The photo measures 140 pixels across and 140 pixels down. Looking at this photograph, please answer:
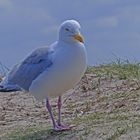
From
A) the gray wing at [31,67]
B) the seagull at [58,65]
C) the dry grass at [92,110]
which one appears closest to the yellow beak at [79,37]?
the seagull at [58,65]

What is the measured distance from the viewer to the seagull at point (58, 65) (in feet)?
26.5

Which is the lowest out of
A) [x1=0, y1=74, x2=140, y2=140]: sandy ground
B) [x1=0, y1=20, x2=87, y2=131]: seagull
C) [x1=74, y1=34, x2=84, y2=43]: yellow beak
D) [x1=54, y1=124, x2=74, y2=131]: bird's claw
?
[x1=54, y1=124, x2=74, y2=131]: bird's claw

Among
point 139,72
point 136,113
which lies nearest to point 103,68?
point 139,72

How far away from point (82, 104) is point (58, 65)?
2429mm

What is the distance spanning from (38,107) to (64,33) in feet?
9.58

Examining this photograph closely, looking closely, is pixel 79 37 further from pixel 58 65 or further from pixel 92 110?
pixel 92 110

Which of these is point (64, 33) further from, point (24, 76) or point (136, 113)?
point (136, 113)

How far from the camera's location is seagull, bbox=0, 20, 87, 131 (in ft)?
26.5

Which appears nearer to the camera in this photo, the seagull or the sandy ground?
the seagull

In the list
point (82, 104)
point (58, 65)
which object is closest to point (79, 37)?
point (58, 65)

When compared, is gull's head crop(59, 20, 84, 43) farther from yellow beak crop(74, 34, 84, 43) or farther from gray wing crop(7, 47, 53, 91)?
gray wing crop(7, 47, 53, 91)

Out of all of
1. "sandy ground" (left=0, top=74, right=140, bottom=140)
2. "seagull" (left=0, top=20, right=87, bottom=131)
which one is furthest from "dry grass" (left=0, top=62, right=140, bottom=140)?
"seagull" (left=0, top=20, right=87, bottom=131)

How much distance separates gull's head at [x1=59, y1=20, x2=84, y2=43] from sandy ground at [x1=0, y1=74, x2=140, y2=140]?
1.07m

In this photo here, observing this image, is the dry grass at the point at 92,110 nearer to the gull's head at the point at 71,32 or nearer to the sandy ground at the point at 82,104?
the sandy ground at the point at 82,104
